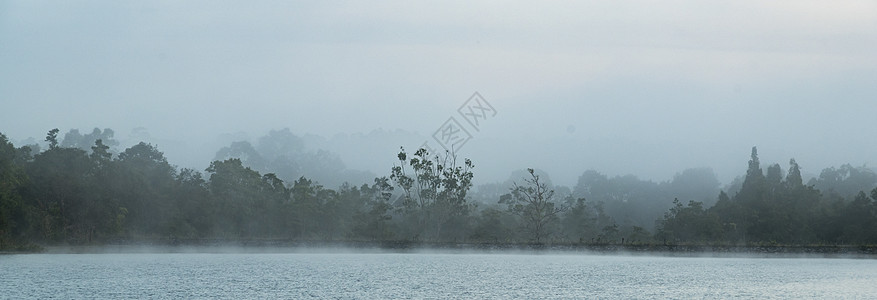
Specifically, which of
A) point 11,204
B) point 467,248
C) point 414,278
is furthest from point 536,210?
point 11,204

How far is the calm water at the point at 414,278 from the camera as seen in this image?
29.2 m

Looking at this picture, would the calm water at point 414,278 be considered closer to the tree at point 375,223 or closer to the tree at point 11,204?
the tree at point 11,204

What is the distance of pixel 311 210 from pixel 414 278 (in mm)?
25463

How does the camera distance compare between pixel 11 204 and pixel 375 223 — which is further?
pixel 375 223

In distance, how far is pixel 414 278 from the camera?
35156mm

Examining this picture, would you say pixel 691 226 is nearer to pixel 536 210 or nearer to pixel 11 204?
pixel 536 210

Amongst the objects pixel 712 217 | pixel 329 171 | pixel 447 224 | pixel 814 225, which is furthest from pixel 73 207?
pixel 329 171

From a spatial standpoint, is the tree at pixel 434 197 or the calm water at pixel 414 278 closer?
the calm water at pixel 414 278

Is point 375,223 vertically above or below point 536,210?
below

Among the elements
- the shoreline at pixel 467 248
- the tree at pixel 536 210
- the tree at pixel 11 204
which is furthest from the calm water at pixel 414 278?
the tree at pixel 536 210

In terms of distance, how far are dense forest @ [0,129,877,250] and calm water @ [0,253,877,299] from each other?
4693 millimetres

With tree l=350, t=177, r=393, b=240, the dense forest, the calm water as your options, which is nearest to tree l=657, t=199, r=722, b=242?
the dense forest

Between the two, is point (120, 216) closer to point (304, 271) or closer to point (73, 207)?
point (73, 207)

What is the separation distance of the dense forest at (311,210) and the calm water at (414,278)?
4.69 metres
